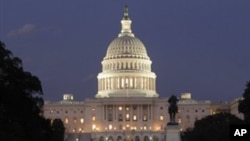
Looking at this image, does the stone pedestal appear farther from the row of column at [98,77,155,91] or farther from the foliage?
the row of column at [98,77,155,91]

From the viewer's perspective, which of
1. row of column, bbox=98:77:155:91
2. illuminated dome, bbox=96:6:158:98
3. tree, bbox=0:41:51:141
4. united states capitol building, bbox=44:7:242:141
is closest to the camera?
tree, bbox=0:41:51:141

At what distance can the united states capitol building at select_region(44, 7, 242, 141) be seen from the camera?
16525 cm

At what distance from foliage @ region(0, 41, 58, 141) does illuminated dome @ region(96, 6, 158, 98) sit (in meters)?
114

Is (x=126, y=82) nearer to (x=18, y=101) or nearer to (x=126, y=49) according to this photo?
(x=126, y=49)

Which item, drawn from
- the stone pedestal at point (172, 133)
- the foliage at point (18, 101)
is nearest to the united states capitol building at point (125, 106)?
the stone pedestal at point (172, 133)

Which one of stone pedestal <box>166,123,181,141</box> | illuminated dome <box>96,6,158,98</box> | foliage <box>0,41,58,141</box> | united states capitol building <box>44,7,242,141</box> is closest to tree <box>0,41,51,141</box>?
foliage <box>0,41,58,141</box>

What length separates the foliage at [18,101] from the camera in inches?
1802

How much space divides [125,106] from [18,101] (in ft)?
394

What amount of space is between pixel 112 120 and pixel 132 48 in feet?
79.1

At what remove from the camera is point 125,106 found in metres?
168

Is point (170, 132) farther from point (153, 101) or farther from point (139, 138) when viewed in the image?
point (153, 101)

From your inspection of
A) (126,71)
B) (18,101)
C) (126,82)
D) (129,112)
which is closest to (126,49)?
(126,71)

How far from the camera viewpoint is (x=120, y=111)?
168 metres

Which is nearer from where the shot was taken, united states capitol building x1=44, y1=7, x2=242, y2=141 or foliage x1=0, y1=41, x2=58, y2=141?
foliage x1=0, y1=41, x2=58, y2=141
